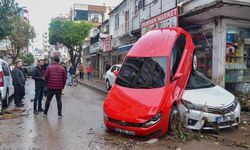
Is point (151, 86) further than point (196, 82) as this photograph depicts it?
No

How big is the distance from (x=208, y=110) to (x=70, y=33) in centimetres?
3682

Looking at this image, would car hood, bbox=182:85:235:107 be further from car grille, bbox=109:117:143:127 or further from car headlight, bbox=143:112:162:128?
car grille, bbox=109:117:143:127

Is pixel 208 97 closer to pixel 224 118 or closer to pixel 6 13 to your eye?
pixel 224 118

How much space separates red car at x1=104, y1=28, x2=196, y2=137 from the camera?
692 centimetres

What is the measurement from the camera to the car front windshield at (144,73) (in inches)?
304

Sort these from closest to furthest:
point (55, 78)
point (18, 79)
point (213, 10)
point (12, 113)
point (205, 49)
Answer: point (55, 78) → point (12, 113) → point (18, 79) → point (213, 10) → point (205, 49)

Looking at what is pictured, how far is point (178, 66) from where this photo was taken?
8.08 meters

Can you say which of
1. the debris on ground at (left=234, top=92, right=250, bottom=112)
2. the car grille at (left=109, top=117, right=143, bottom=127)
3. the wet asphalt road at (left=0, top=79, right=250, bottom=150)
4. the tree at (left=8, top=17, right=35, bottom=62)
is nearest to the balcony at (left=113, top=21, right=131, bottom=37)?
the debris on ground at (left=234, top=92, right=250, bottom=112)

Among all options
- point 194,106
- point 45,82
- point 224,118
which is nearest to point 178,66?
point 194,106

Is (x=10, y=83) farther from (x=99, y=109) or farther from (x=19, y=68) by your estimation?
(x=99, y=109)

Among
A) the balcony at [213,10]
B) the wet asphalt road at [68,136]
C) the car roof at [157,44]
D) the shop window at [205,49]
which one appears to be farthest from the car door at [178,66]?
the shop window at [205,49]

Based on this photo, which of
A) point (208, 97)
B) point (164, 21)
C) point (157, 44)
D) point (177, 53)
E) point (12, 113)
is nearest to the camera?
point (208, 97)

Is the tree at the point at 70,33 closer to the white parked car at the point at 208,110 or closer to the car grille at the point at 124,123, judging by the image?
the white parked car at the point at 208,110

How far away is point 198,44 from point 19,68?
755 centimetres
